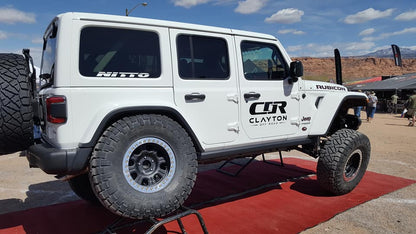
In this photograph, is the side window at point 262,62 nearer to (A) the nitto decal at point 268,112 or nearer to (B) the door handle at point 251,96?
(B) the door handle at point 251,96

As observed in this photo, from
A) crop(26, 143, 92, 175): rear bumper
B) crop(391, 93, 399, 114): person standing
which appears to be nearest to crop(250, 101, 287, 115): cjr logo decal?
crop(26, 143, 92, 175): rear bumper

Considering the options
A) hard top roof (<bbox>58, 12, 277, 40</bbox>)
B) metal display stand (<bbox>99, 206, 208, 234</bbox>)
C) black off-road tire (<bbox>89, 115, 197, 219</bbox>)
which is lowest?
metal display stand (<bbox>99, 206, 208, 234</bbox>)

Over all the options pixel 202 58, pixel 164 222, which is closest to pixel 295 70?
pixel 202 58

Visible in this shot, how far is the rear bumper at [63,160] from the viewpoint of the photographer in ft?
8.18

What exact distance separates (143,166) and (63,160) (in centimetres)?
66

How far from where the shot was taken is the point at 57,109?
2.51 meters

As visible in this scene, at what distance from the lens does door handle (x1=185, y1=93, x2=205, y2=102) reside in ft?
10.2

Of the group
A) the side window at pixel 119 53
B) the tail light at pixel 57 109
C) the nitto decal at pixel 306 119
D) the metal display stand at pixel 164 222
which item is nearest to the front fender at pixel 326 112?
the nitto decal at pixel 306 119

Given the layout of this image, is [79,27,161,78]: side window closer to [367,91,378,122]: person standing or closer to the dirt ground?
the dirt ground

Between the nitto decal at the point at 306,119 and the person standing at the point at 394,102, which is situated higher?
the nitto decal at the point at 306,119

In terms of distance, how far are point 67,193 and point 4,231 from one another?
1386 millimetres

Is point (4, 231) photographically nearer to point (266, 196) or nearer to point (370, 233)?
point (266, 196)

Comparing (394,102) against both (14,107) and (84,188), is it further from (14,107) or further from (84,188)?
(14,107)

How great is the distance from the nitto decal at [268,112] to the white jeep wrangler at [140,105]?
0.01 meters
